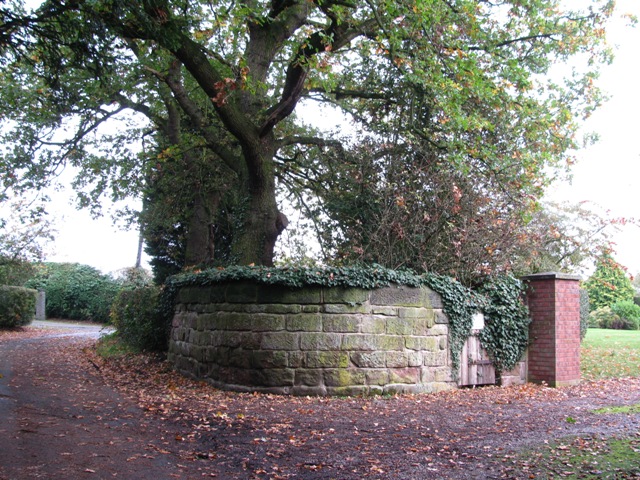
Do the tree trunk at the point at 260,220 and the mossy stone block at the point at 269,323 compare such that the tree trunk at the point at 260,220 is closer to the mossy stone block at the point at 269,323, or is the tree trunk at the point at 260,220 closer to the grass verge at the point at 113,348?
the mossy stone block at the point at 269,323

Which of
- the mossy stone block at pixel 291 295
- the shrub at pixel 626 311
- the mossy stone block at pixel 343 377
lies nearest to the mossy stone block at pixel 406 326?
the mossy stone block at pixel 343 377

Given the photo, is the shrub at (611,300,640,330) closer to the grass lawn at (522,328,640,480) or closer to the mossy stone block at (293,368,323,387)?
the grass lawn at (522,328,640,480)

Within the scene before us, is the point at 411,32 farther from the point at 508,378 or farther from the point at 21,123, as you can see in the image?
the point at 21,123

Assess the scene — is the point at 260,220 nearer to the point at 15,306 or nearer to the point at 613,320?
the point at 15,306

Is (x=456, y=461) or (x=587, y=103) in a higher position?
(x=587, y=103)

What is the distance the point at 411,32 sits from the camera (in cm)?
955

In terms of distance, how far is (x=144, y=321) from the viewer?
43.2 feet

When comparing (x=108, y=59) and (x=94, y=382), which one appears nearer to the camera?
(x=108, y=59)

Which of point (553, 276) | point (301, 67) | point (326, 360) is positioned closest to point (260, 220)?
point (301, 67)

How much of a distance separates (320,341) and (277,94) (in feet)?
26.3

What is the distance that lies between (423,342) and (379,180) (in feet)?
12.1

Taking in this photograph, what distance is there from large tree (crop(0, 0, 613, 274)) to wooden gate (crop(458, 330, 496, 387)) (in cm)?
242

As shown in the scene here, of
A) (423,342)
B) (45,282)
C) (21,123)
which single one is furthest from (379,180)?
(45,282)

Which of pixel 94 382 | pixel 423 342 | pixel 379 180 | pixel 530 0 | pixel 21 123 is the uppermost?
pixel 530 0
